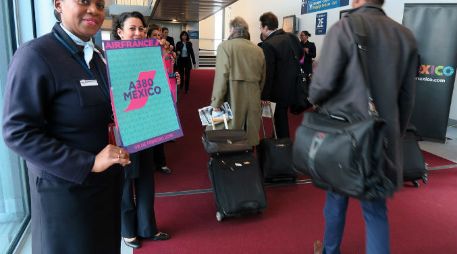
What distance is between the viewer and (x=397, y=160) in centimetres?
161

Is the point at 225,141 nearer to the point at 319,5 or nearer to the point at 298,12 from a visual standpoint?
the point at 319,5

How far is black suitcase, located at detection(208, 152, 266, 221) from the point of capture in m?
2.65

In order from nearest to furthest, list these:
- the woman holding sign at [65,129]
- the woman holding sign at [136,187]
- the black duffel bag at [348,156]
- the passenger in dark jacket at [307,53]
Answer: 1. the woman holding sign at [65,129]
2. the black duffel bag at [348,156]
3. the woman holding sign at [136,187]
4. the passenger in dark jacket at [307,53]

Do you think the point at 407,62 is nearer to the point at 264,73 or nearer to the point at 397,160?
the point at 397,160

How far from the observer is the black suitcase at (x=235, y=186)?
2648 millimetres

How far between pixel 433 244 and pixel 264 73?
76.2 inches

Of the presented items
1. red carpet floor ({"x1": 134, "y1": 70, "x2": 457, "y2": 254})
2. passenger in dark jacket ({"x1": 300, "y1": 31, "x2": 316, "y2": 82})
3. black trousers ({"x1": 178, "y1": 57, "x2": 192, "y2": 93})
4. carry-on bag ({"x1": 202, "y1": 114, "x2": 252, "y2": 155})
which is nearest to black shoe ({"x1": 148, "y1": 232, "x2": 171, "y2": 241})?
red carpet floor ({"x1": 134, "y1": 70, "x2": 457, "y2": 254})

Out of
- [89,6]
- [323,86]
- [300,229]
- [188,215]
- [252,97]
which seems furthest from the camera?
[252,97]

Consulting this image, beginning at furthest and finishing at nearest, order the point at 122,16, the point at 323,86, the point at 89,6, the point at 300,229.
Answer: the point at 300,229, the point at 122,16, the point at 323,86, the point at 89,6

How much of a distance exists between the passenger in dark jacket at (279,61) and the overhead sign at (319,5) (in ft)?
16.3

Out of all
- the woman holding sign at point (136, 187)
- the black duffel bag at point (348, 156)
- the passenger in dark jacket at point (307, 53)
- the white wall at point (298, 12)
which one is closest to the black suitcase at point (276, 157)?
the woman holding sign at point (136, 187)

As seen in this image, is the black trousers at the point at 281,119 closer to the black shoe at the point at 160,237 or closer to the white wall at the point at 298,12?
the black shoe at the point at 160,237

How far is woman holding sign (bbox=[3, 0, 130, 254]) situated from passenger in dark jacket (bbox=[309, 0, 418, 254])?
950 millimetres

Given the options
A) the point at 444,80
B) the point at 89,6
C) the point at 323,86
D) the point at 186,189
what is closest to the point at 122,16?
the point at 89,6
